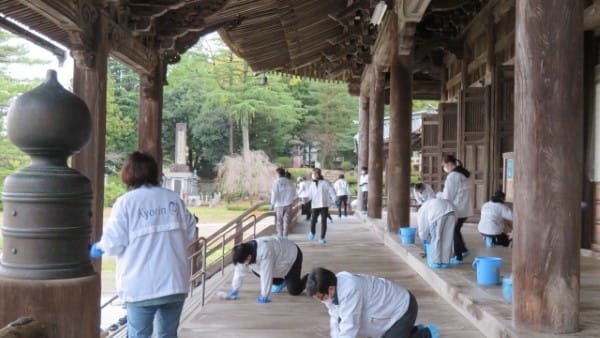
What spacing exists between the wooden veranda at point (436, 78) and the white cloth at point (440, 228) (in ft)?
6.25

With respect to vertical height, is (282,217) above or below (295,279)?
above

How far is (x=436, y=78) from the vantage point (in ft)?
52.9

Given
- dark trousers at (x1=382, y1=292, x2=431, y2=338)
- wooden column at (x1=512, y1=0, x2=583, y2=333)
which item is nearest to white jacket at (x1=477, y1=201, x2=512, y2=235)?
wooden column at (x1=512, y1=0, x2=583, y2=333)

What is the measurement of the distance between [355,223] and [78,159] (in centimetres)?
954

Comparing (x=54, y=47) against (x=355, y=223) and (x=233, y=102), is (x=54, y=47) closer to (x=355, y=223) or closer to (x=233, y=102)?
(x=355, y=223)

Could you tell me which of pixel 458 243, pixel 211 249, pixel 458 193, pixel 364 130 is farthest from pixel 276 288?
pixel 364 130

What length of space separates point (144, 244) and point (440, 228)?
4.54 meters

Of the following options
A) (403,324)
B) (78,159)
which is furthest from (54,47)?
(403,324)

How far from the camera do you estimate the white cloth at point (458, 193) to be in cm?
752

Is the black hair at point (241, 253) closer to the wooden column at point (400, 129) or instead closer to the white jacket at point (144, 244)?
the white jacket at point (144, 244)

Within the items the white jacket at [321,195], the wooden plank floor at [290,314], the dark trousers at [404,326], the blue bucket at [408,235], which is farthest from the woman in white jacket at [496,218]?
the dark trousers at [404,326]

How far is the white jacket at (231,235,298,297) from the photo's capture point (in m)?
5.91

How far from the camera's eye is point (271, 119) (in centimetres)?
3569

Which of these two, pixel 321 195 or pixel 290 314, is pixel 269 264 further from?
pixel 321 195
